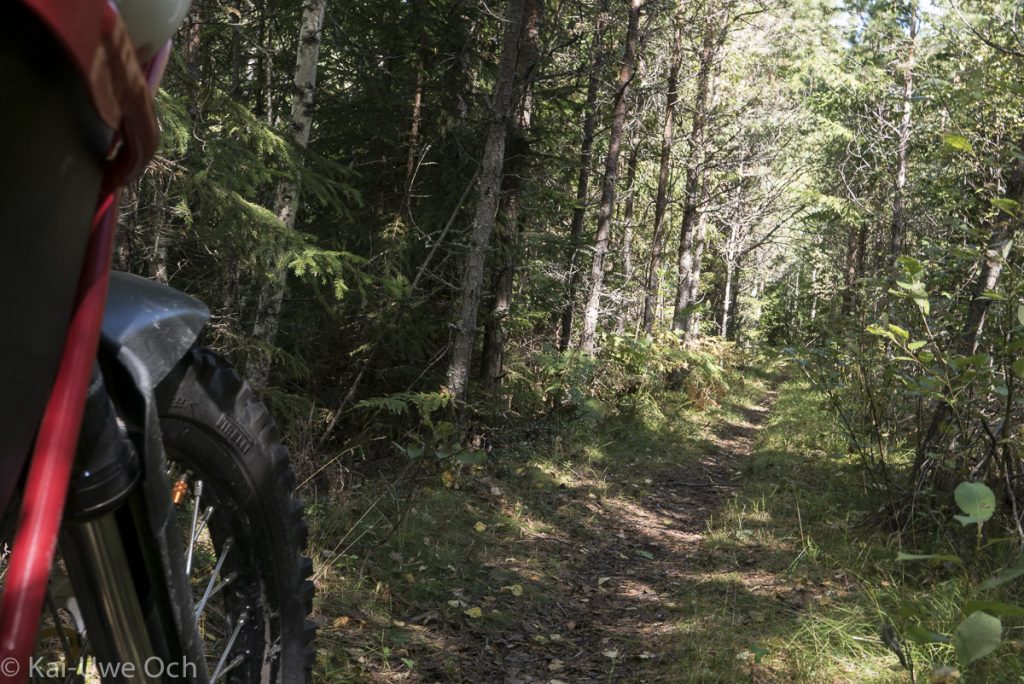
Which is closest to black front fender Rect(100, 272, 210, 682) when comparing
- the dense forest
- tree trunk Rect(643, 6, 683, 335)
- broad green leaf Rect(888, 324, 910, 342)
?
the dense forest

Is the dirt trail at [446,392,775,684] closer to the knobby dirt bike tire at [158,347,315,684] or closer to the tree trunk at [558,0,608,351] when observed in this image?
the knobby dirt bike tire at [158,347,315,684]

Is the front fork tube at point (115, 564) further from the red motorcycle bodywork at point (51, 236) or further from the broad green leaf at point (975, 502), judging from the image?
the broad green leaf at point (975, 502)

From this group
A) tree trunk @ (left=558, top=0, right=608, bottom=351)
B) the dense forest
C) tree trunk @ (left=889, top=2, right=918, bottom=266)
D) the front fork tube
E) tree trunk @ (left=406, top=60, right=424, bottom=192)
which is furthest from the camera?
tree trunk @ (left=889, top=2, right=918, bottom=266)

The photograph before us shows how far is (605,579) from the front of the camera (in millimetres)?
5109

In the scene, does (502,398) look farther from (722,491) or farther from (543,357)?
(722,491)

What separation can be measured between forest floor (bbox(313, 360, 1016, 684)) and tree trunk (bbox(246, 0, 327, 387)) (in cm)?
192

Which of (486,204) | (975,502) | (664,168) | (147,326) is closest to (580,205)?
(486,204)

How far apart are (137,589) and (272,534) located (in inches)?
21.6

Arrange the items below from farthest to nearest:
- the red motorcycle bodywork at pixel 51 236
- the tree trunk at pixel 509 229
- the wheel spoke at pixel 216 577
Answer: the tree trunk at pixel 509 229, the wheel spoke at pixel 216 577, the red motorcycle bodywork at pixel 51 236

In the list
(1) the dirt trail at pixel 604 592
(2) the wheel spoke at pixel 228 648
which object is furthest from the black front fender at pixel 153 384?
(1) the dirt trail at pixel 604 592

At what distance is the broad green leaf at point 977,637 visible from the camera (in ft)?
6.36

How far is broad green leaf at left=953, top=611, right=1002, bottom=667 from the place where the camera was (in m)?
1.94

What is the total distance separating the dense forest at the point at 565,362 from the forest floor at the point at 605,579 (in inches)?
1.0

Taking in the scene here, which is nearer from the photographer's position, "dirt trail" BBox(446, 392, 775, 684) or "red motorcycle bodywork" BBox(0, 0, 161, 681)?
"red motorcycle bodywork" BBox(0, 0, 161, 681)
